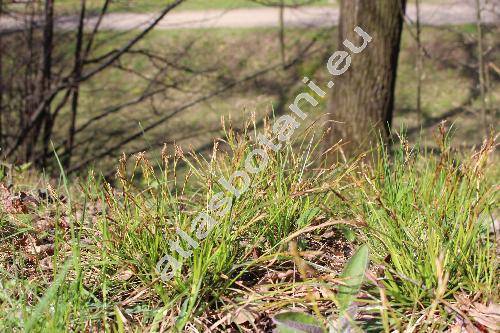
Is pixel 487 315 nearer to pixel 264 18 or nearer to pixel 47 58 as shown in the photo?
pixel 47 58

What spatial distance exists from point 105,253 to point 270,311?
58 cm

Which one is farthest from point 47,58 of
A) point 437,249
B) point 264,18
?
point 437,249

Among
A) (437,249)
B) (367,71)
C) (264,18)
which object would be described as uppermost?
(437,249)

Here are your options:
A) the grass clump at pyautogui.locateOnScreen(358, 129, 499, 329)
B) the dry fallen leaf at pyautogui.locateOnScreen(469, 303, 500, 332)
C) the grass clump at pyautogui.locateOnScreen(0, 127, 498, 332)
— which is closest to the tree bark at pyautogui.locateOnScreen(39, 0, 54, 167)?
the grass clump at pyautogui.locateOnScreen(0, 127, 498, 332)

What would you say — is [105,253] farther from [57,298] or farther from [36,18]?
[36,18]

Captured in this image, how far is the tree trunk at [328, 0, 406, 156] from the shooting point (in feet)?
19.4

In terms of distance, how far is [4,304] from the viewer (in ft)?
7.29

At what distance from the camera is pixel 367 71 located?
6.05 metres

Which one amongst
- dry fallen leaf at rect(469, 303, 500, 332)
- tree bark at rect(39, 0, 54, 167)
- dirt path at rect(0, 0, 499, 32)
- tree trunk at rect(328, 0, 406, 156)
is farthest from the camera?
dirt path at rect(0, 0, 499, 32)

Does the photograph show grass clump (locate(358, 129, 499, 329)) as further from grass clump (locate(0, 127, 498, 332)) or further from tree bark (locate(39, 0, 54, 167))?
tree bark (locate(39, 0, 54, 167))

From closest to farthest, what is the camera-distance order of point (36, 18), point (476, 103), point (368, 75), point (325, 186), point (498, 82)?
1. point (325, 186)
2. point (368, 75)
3. point (36, 18)
4. point (476, 103)
5. point (498, 82)

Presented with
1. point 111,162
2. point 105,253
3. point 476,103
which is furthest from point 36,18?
point 105,253

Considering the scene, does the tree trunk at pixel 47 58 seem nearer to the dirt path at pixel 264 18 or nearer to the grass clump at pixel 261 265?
the dirt path at pixel 264 18

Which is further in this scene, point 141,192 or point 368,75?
point 368,75
